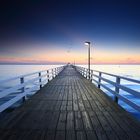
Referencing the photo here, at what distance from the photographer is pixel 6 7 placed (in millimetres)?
18781

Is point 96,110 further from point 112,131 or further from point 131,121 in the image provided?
point 112,131

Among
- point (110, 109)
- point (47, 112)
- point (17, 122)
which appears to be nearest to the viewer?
point (17, 122)

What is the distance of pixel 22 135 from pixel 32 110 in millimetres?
1778

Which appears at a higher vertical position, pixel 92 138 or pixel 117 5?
pixel 117 5

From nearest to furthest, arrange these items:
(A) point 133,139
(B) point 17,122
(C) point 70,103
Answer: (A) point 133,139 < (B) point 17,122 < (C) point 70,103

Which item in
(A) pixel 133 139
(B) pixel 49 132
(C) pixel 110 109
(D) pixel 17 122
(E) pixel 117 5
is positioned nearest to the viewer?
(A) pixel 133 139

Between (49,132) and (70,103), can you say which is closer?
(49,132)

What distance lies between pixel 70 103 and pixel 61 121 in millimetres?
1916

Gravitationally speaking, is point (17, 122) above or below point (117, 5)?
below

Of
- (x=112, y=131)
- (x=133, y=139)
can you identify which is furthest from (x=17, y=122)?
(x=133, y=139)

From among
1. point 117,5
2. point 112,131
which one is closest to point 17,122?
point 112,131

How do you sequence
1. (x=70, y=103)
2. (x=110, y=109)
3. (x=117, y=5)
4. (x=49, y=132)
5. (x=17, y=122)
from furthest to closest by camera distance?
(x=117, y=5) < (x=70, y=103) < (x=110, y=109) < (x=17, y=122) < (x=49, y=132)

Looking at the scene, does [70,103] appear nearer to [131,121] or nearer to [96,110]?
[96,110]

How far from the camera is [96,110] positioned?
5.42m
